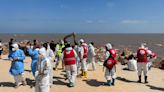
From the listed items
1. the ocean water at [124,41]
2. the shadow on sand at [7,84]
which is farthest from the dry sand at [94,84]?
the ocean water at [124,41]

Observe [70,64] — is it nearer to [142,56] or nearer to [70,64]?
[70,64]

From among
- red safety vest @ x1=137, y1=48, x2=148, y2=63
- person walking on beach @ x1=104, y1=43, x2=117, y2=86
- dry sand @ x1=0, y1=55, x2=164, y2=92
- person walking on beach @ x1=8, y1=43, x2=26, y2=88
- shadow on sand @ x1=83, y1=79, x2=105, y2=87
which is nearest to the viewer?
person walking on beach @ x1=8, y1=43, x2=26, y2=88

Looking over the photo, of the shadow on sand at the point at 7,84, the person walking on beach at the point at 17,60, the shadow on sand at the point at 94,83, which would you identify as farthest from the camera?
the shadow on sand at the point at 94,83

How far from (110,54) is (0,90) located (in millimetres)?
4735

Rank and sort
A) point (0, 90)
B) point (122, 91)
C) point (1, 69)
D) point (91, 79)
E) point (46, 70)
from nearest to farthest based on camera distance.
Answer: point (46, 70)
point (0, 90)
point (122, 91)
point (91, 79)
point (1, 69)

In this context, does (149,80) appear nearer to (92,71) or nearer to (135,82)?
(135,82)

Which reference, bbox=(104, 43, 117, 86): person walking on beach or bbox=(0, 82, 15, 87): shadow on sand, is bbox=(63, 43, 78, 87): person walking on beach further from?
bbox=(0, 82, 15, 87): shadow on sand

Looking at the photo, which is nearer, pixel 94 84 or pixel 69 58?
pixel 69 58

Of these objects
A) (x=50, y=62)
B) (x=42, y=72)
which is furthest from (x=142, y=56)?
(x=42, y=72)

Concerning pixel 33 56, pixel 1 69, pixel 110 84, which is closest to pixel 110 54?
pixel 110 84

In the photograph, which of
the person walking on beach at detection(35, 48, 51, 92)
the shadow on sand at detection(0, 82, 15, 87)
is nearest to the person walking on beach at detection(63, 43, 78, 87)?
the shadow on sand at detection(0, 82, 15, 87)

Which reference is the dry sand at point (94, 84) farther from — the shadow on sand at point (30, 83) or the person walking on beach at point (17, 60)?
the person walking on beach at point (17, 60)

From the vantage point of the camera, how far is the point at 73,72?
14422 millimetres

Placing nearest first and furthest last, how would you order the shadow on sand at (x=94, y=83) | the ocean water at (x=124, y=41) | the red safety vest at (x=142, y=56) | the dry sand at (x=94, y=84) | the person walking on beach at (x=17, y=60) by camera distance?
1. the person walking on beach at (x=17, y=60)
2. the dry sand at (x=94, y=84)
3. the shadow on sand at (x=94, y=83)
4. the red safety vest at (x=142, y=56)
5. the ocean water at (x=124, y=41)
